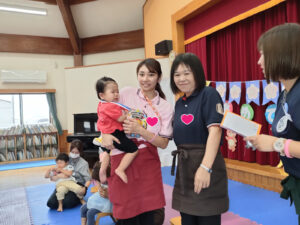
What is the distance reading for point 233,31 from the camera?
12.4ft

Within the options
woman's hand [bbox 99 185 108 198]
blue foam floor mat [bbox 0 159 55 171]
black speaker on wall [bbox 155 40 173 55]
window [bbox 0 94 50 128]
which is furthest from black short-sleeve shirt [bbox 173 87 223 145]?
window [bbox 0 94 50 128]

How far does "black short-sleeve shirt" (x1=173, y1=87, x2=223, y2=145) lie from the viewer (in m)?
1.13

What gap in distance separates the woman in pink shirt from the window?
6.72 meters

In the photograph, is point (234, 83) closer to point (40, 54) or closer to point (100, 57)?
point (100, 57)

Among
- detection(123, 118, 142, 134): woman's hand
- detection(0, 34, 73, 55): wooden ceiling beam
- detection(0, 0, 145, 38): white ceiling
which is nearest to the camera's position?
detection(123, 118, 142, 134): woman's hand

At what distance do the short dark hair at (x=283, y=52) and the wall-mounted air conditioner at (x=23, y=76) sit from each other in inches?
284

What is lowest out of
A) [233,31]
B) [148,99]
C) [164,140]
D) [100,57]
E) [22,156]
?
[22,156]

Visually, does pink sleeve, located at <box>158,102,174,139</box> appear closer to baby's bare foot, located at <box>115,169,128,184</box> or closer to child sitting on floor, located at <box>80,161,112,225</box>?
baby's bare foot, located at <box>115,169,128,184</box>

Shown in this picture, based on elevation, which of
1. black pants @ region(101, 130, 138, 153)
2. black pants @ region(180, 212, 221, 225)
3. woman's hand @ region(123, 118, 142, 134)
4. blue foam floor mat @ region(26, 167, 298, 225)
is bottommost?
blue foam floor mat @ region(26, 167, 298, 225)

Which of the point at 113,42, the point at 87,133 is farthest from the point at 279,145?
the point at 113,42

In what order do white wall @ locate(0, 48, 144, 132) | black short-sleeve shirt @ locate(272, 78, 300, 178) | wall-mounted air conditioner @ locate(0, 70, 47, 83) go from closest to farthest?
black short-sleeve shirt @ locate(272, 78, 300, 178) < wall-mounted air conditioner @ locate(0, 70, 47, 83) < white wall @ locate(0, 48, 144, 132)

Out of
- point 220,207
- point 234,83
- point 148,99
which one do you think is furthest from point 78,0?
point 220,207

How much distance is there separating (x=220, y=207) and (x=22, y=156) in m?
6.90

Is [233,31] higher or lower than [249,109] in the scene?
higher
